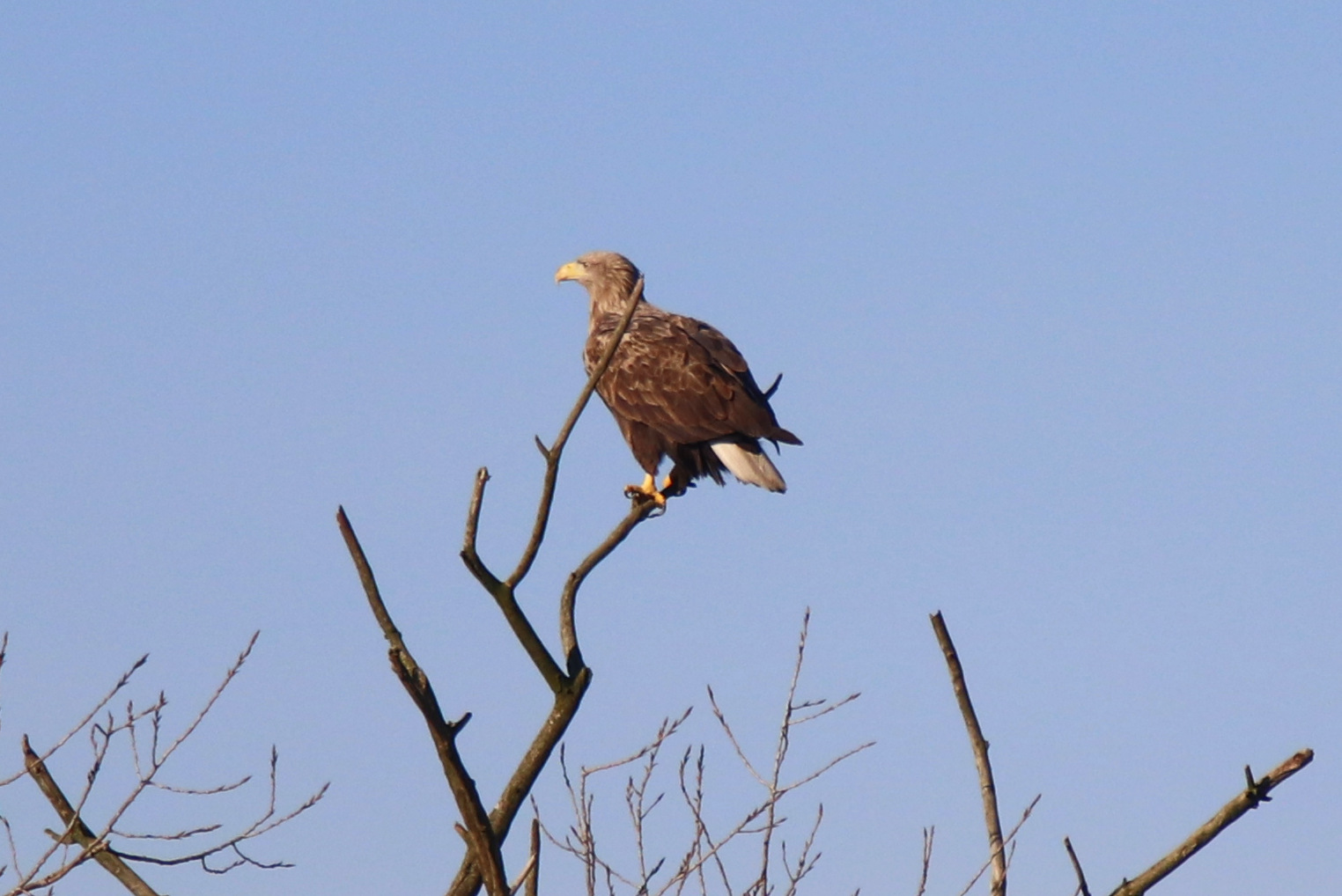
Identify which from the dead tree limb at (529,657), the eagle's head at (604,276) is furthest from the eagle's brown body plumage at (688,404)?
the dead tree limb at (529,657)

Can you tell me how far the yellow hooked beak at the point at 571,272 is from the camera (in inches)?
421

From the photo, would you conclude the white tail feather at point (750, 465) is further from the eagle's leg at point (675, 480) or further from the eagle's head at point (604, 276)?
the eagle's head at point (604, 276)

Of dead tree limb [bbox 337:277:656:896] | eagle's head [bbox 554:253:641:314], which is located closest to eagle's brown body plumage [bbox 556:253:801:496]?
eagle's head [bbox 554:253:641:314]

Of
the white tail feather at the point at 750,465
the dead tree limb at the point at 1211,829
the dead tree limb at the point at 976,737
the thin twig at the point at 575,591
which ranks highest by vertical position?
the white tail feather at the point at 750,465

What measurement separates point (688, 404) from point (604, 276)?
7.64 feet

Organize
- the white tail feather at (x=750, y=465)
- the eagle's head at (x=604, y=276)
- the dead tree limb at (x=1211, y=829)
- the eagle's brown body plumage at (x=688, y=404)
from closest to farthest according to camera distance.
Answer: the dead tree limb at (x=1211, y=829) < the white tail feather at (x=750, y=465) < the eagle's brown body plumage at (x=688, y=404) < the eagle's head at (x=604, y=276)

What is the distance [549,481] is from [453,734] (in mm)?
593

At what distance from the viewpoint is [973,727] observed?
2.58m

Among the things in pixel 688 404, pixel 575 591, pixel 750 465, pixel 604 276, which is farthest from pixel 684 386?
pixel 575 591

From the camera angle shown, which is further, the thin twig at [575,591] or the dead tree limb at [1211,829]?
the thin twig at [575,591]

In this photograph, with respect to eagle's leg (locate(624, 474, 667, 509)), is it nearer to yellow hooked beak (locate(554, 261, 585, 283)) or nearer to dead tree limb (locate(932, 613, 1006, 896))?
yellow hooked beak (locate(554, 261, 585, 283))

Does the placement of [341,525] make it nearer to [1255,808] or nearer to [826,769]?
[1255,808]

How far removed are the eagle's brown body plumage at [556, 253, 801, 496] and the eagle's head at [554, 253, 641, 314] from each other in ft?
3.17

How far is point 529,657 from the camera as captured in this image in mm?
2936
